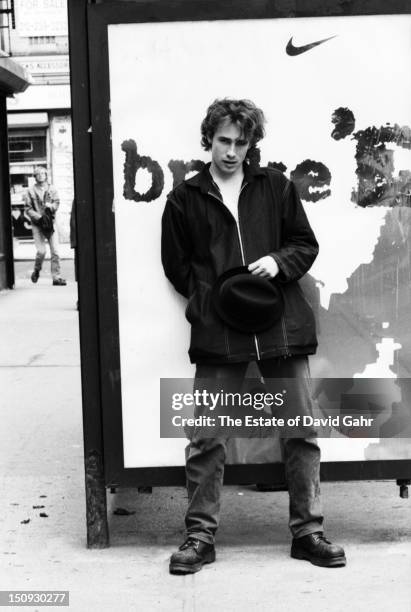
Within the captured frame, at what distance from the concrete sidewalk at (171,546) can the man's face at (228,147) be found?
1565 millimetres

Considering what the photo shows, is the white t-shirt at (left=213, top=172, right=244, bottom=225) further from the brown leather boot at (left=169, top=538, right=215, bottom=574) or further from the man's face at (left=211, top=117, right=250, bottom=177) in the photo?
the brown leather boot at (left=169, top=538, right=215, bottom=574)

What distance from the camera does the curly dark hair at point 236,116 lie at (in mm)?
4102

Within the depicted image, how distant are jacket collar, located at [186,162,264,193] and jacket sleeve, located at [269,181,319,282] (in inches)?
5.2

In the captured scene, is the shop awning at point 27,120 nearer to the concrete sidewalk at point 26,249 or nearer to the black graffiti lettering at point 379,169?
the concrete sidewalk at point 26,249

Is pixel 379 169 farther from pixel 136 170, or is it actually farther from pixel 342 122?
pixel 136 170

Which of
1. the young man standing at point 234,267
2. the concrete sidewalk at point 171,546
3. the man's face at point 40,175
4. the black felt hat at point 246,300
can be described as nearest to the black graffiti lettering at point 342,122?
the young man standing at point 234,267

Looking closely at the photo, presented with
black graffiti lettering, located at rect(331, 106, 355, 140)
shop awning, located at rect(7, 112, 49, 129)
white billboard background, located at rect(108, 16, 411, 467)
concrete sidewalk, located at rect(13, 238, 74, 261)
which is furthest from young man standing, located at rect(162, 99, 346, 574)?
shop awning, located at rect(7, 112, 49, 129)

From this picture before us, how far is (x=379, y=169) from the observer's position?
4332mm

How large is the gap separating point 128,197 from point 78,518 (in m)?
1.63

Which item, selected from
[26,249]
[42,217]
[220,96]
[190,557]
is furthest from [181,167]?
[26,249]

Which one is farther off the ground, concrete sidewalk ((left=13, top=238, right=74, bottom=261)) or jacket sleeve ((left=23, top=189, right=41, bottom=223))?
jacket sleeve ((left=23, top=189, right=41, bottom=223))

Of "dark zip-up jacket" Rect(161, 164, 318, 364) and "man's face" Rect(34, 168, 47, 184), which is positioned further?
"man's face" Rect(34, 168, 47, 184)

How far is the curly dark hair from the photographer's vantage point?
4102mm

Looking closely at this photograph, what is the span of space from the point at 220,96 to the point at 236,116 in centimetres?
20
